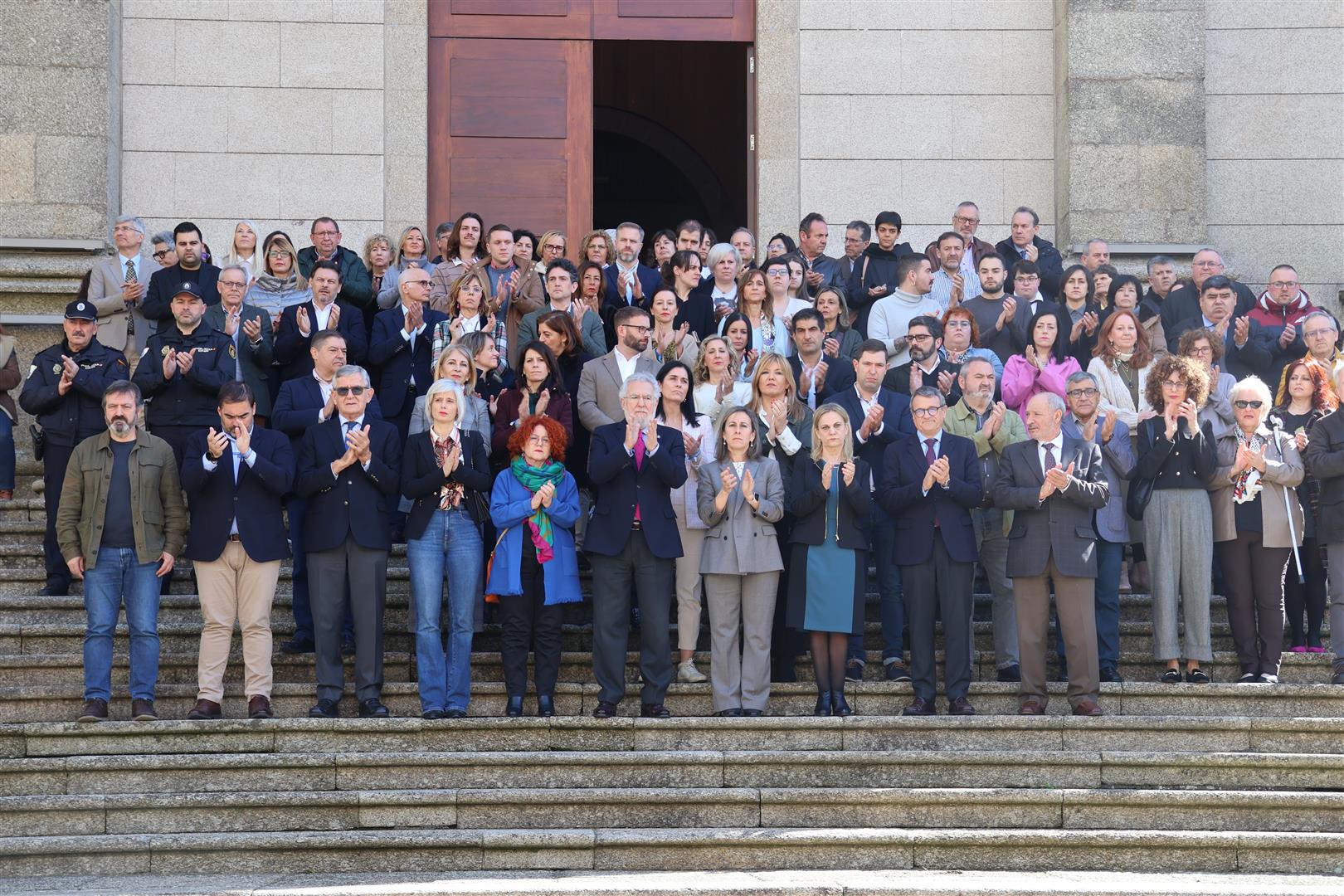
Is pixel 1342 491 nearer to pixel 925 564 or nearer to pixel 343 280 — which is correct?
pixel 925 564

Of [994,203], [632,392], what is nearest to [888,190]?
[994,203]

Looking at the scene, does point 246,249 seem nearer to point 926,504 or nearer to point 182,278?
point 182,278

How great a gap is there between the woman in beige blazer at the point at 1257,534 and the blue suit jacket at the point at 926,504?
1446mm

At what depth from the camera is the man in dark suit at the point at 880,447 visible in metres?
10.3

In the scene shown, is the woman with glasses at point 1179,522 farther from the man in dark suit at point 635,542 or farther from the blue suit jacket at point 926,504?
the man in dark suit at point 635,542

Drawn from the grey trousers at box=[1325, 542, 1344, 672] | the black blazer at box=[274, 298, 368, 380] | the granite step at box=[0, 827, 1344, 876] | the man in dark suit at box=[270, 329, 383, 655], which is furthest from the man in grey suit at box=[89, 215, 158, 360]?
the grey trousers at box=[1325, 542, 1344, 672]

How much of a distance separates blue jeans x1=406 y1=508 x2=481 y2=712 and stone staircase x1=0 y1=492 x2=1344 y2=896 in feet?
0.80

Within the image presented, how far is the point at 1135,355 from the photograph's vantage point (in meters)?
11.2

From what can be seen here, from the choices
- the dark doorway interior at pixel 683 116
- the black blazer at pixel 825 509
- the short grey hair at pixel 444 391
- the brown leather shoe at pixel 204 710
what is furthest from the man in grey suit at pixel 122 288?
the dark doorway interior at pixel 683 116

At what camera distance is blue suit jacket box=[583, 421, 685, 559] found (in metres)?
→ 9.91

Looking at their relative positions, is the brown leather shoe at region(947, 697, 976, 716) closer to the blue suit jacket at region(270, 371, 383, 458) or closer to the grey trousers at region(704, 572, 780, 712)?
the grey trousers at region(704, 572, 780, 712)

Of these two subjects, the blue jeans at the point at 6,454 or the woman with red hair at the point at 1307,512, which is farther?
the blue jeans at the point at 6,454

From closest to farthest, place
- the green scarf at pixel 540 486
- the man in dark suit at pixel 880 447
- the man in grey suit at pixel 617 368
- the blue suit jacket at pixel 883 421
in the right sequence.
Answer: the green scarf at pixel 540 486 < the man in dark suit at pixel 880 447 < the blue suit jacket at pixel 883 421 < the man in grey suit at pixel 617 368

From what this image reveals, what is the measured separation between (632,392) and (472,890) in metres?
3.00
